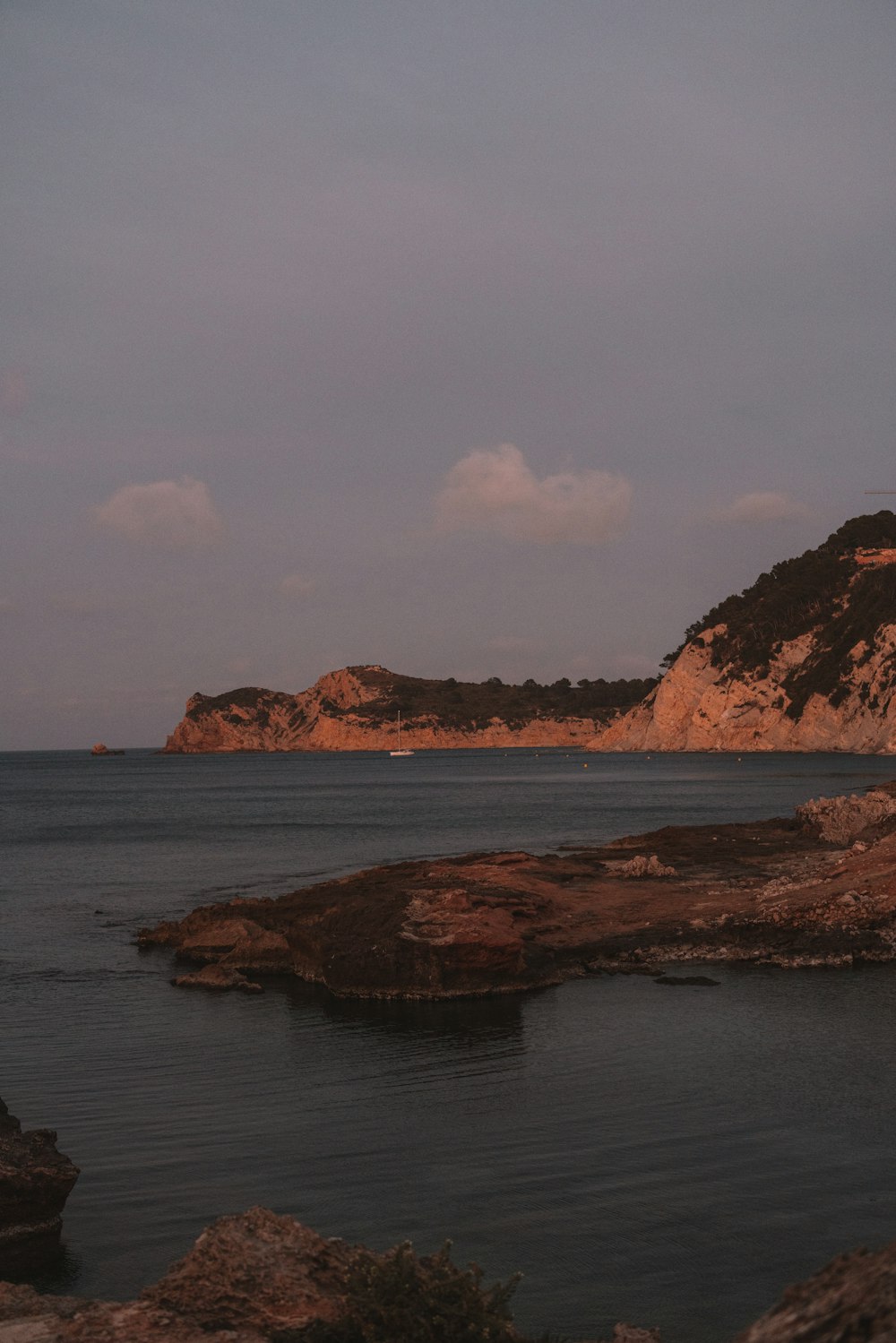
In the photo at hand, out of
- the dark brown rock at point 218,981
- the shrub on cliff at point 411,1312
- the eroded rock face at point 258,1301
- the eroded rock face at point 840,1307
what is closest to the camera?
the eroded rock face at point 840,1307

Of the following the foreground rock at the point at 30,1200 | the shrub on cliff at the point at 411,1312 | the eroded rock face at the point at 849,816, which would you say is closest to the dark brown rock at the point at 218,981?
the foreground rock at the point at 30,1200

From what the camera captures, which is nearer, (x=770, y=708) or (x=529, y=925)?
(x=529, y=925)

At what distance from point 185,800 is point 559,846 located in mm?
53344

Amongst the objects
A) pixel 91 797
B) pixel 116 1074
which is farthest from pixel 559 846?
pixel 91 797

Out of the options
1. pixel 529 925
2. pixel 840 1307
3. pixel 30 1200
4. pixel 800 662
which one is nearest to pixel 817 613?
pixel 800 662

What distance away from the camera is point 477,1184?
10.7 m

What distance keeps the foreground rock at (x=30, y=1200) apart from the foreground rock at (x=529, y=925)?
10155 millimetres

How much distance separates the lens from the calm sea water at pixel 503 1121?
9102mm

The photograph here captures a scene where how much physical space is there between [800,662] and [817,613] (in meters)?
8.34

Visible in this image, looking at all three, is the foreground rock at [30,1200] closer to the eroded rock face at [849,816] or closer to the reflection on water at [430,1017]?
the reflection on water at [430,1017]

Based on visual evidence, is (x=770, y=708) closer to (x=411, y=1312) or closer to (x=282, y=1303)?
(x=282, y=1303)

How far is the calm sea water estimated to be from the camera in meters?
9.10

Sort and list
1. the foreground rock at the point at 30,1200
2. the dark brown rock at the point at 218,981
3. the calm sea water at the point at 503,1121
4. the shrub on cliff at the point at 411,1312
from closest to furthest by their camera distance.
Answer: the shrub on cliff at the point at 411,1312, the calm sea water at the point at 503,1121, the foreground rock at the point at 30,1200, the dark brown rock at the point at 218,981

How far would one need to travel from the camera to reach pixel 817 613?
5581 inches
